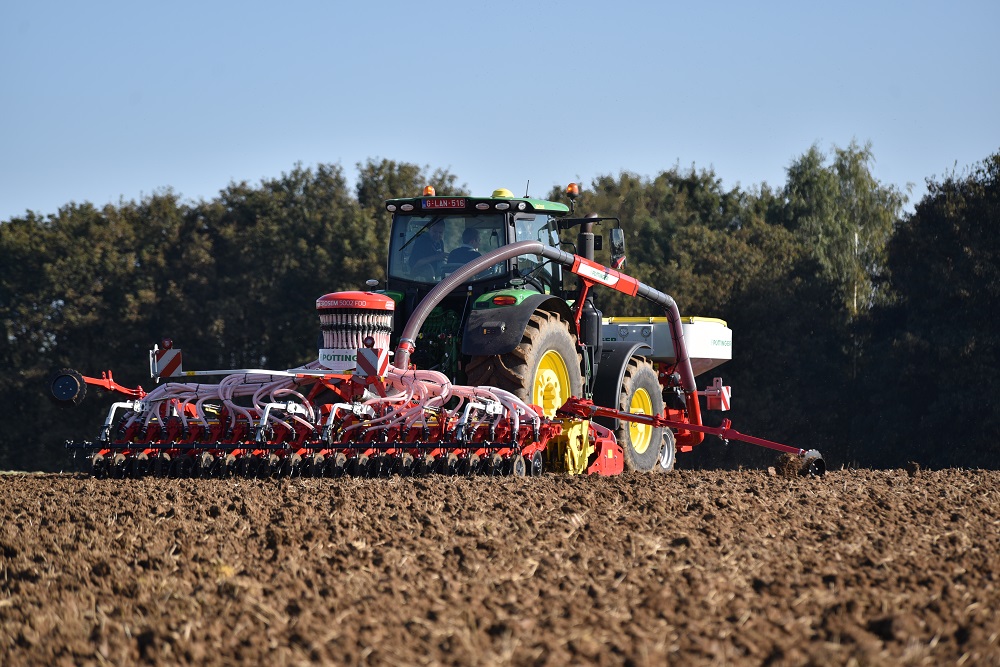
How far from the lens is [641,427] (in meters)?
11.1

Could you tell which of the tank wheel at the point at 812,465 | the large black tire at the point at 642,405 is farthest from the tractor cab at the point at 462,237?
the tank wheel at the point at 812,465

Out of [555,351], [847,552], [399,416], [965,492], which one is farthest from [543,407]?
[847,552]

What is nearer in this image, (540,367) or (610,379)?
(540,367)

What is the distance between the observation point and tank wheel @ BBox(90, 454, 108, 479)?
8875mm

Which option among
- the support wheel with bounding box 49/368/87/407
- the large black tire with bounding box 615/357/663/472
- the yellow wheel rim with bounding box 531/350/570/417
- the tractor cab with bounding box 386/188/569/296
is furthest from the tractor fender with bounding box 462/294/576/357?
the support wheel with bounding box 49/368/87/407

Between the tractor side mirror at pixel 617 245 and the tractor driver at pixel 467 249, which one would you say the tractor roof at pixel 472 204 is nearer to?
the tractor driver at pixel 467 249

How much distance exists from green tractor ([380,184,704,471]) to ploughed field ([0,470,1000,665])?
2.16 meters

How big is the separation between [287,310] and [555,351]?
18985 mm

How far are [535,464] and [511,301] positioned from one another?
1.36 meters

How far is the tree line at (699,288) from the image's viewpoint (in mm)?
→ 20516

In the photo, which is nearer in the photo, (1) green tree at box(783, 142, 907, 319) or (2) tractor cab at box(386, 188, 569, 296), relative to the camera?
(2) tractor cab at box(386, 188, 569, 296)

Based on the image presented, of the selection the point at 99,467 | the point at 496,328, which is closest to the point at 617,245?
the point at 496,328

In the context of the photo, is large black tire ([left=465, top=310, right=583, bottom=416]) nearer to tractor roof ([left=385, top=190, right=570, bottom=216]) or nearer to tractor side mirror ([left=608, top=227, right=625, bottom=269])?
tractor side mirror ([left=608, top=227, right=625, bottom=269])

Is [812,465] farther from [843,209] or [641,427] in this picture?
[843,209]
